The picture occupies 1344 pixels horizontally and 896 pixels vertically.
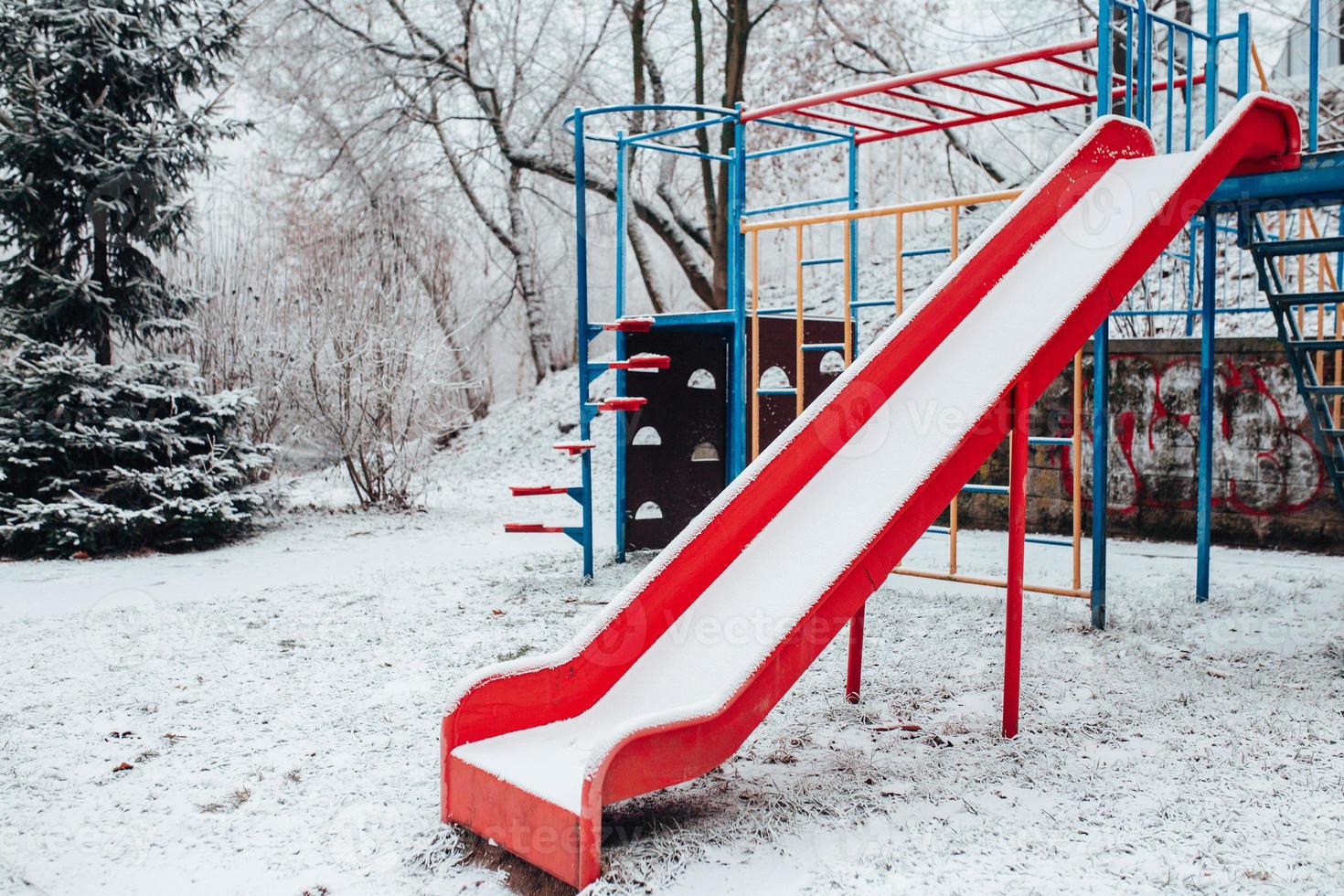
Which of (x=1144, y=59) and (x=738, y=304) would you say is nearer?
(x=1144, y=59)

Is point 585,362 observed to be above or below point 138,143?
below

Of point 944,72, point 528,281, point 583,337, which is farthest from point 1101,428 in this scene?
point 528,281

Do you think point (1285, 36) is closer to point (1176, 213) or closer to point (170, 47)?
point (1176, 213)

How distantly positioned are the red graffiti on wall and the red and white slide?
3.73m

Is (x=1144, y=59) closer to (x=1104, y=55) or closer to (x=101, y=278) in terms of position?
(x=1104, y=55)

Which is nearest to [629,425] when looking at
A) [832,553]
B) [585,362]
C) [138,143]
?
[585,362]

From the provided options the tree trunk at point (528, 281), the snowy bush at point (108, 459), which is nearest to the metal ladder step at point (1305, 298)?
the snowy bush at point (108, 459)

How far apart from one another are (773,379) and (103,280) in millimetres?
5414

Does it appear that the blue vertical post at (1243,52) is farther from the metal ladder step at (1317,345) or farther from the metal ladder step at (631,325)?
the metal ladder step at (631,325)

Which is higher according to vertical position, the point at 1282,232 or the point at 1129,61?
the point at 1129,61

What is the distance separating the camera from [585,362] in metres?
6.00

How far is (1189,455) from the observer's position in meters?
7.29

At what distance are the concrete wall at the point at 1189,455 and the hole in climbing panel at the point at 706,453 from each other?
7.74 feet

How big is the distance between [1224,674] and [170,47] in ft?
26.8
